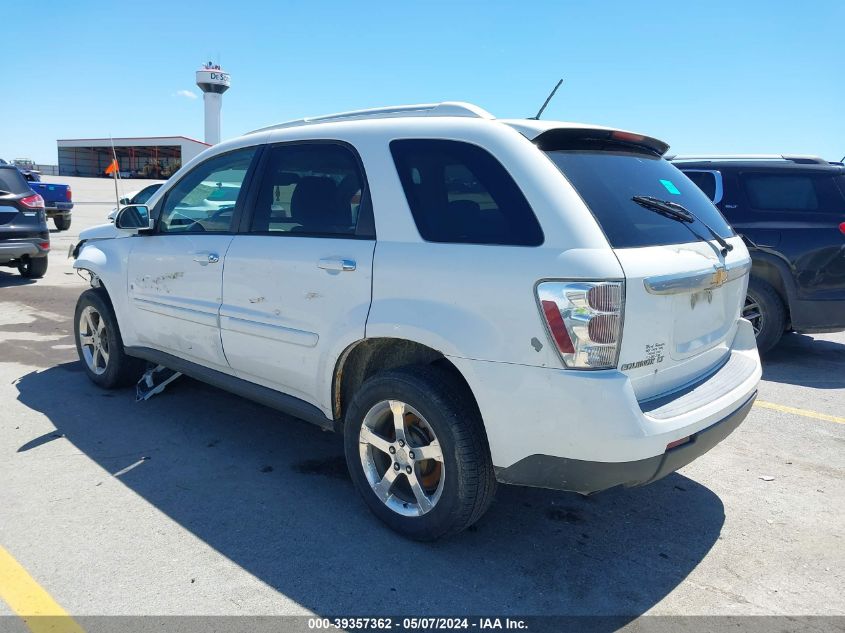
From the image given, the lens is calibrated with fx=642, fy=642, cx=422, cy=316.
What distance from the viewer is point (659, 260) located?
261 centimetres

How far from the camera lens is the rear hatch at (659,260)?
2.53 meters

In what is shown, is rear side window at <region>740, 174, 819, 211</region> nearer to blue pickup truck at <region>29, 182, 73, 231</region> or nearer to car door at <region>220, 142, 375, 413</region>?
car door at <region>220, 142, 375, 413</region>

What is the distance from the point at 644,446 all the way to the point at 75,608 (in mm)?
2328

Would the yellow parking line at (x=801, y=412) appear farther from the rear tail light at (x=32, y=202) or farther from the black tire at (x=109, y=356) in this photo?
the rear tail light at (x=32, y=202)

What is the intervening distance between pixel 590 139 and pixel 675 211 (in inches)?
20.4

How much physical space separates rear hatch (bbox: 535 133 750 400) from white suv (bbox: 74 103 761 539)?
12 mm

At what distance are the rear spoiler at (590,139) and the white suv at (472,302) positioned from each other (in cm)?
1

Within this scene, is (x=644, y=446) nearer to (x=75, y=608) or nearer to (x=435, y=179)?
(x=435, y=179)

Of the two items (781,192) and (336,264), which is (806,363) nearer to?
(781,192)

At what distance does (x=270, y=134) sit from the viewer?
383cm

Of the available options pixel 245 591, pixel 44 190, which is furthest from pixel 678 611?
pixel 44 190

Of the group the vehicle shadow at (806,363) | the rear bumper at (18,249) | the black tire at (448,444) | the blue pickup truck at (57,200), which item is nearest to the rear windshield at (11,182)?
the rear bumper at (18,249)

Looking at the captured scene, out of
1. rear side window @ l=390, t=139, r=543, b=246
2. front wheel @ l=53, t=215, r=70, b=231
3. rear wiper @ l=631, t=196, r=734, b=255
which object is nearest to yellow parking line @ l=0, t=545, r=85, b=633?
rear side window @ l=390, t=139, r=543, b=246

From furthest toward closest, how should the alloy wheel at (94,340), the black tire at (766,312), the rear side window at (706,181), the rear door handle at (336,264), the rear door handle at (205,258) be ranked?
the rear side window at (706,181) < the black tire at (766,312) < the alloy wheel at (94,340) < the rear door handle at (205,258) < the rear door handle at (336,264)
